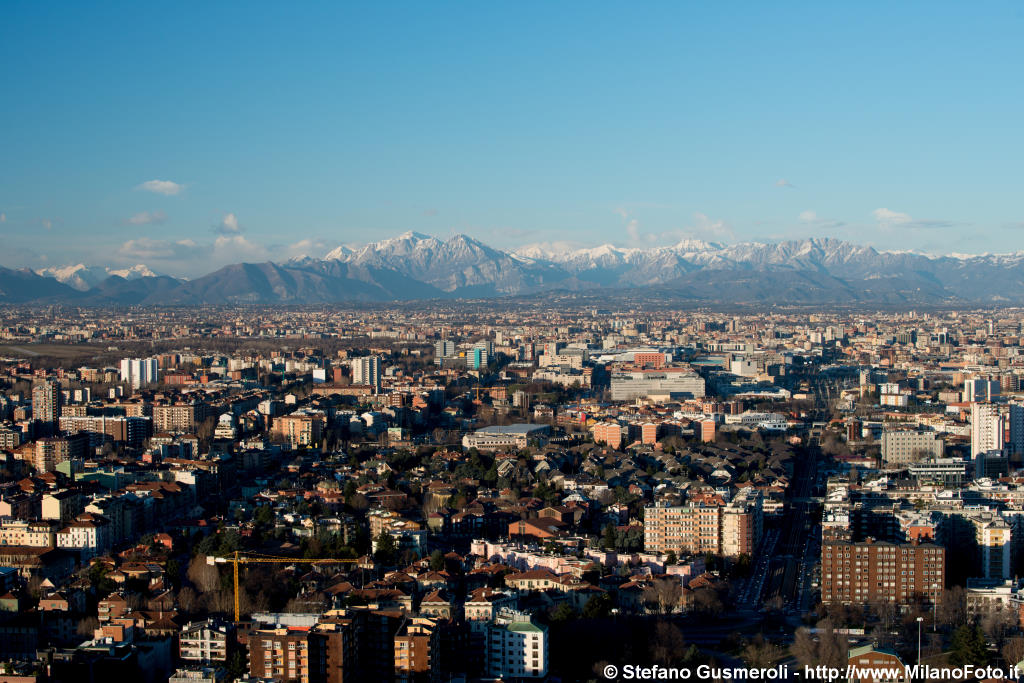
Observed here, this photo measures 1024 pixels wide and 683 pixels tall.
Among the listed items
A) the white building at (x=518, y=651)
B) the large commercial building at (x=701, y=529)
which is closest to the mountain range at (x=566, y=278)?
the large commercial building at (x=701, y=529)

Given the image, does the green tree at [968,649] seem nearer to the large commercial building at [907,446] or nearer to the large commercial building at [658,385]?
the large commercial building at [907,446]

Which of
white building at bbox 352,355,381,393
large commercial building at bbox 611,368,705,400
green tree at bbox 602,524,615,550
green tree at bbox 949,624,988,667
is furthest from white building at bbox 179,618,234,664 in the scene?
white building at bbox 352,355,381,393

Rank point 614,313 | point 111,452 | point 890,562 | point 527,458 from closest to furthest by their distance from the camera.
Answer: point 890,562 → point 527,458 → point 111,452 → point 614,313

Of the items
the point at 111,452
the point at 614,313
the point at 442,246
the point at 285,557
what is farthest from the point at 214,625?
the point at 442,246

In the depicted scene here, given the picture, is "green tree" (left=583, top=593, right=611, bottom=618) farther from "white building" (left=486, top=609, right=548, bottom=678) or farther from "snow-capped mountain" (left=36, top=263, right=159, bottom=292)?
"snow-capped mountain" (left=36, top=263, right=159, bottom=292)

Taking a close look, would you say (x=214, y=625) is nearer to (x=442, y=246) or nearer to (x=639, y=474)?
(x=639, y=474)

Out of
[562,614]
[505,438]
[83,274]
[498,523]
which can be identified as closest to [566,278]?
[83,274]
